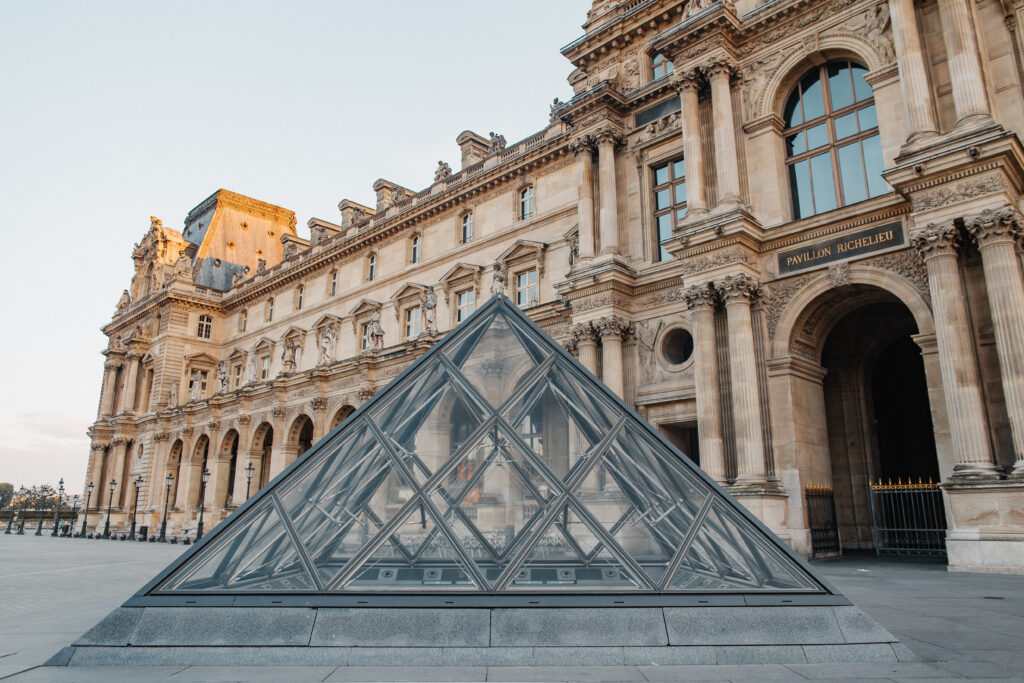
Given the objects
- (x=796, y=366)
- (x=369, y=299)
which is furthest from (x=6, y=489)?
(x=796, y=366)

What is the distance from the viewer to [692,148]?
63.0ft

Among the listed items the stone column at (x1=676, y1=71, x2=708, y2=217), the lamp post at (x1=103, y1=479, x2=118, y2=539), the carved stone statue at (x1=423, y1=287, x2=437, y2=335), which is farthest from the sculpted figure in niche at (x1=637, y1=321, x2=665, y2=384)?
the lamp post at (x1=103, y1=479, x2=118, y2=539)

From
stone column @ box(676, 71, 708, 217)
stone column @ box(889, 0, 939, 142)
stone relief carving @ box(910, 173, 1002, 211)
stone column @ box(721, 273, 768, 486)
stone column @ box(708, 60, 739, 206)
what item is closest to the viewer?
stone relief carving @ box(910, 173, 1002, 211)

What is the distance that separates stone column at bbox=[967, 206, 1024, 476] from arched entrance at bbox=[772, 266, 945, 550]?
6.06 feet

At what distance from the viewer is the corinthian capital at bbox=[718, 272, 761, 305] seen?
17.0 m

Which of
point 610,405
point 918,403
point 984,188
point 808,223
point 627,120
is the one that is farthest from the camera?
point 627,120

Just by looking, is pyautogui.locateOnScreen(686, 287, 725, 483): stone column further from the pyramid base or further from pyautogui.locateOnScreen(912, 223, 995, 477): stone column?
the pyramid base

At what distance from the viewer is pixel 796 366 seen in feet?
56.2

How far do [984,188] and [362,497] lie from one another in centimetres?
1353

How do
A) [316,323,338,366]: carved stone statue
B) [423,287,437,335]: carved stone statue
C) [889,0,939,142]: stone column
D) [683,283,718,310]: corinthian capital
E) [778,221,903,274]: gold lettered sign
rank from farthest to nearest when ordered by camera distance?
[316,323,338,366]: carved stone statue
[423,287,437,335]: carved stone statue
[683,283,718,310]: corinthian capital
[778,221,903,274]: gold lettered sign
[889,0,939,142]: stone column

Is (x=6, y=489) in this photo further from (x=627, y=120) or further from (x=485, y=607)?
(x=485, y=607)

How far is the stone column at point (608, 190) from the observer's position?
69.4 ft

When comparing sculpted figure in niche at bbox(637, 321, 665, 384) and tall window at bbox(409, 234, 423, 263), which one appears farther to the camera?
tall window at bbox(409, 234, 423, 263)

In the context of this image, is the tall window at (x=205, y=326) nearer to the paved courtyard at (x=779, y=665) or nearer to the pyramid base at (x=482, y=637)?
the paved courtyard at (x=779, y=665)
